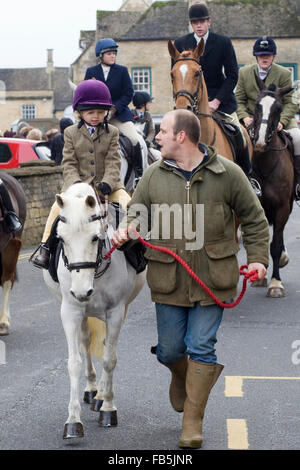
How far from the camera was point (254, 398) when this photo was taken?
7684 millimetres

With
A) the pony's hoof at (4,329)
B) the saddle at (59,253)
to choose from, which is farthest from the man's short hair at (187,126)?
the pony's hoof at (4,329)

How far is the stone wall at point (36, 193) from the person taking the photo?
63.6 feet

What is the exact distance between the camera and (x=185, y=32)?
2384 inches

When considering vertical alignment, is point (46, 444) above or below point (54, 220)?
below

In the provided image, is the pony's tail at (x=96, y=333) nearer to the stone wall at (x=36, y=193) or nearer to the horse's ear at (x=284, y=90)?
the horse's ear at (x=284, y=90)

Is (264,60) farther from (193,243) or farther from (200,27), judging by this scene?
(193,243)

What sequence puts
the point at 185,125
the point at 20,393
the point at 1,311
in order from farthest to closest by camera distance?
the point at 1,311
the point at 20,393
the point at 185,125

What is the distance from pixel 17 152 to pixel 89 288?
56.8 feet

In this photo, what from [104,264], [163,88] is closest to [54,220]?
[104,264]

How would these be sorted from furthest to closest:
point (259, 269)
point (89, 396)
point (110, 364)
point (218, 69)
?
point (218, 69) → point (89, 396) → point (110, 364) → point (259, 269)

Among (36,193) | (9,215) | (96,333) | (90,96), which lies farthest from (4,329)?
(36,193)

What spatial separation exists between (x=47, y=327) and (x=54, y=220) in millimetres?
3582

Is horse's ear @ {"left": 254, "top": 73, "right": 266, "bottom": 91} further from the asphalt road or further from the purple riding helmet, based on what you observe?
the purple riding helmet
